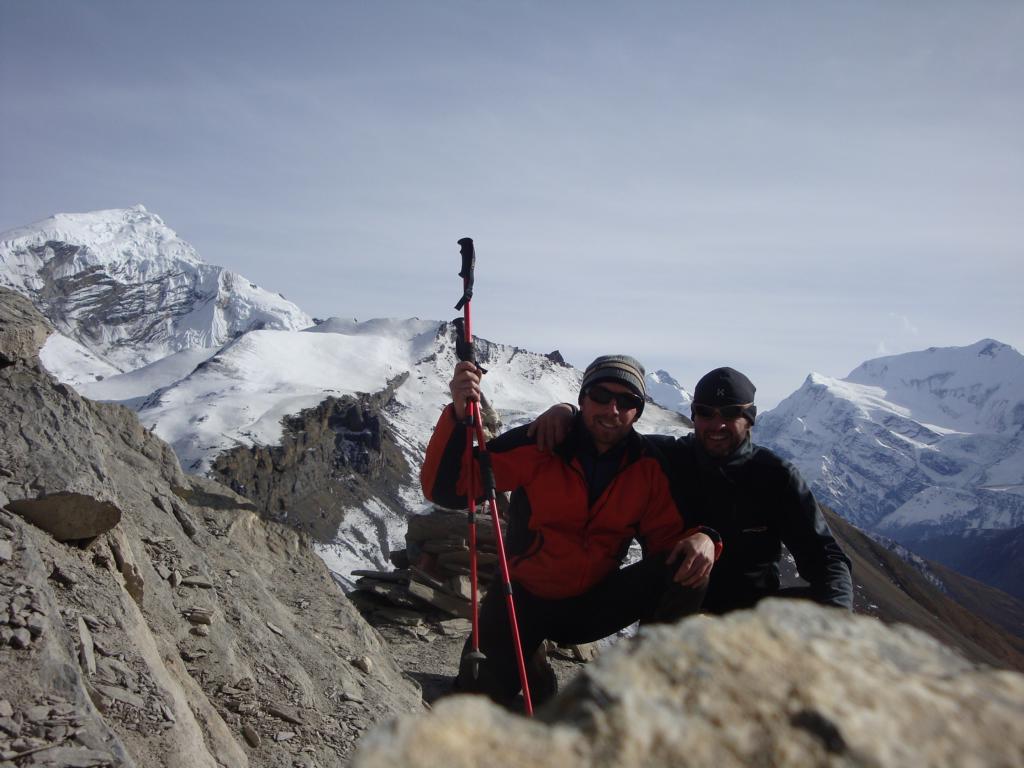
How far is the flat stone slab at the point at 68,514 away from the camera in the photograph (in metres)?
5.27

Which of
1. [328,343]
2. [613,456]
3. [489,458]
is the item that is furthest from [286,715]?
[328,343]

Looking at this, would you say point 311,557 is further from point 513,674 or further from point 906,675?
point 906,675

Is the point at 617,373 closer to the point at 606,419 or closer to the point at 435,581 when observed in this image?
the point at 606,419

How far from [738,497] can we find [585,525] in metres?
1.28

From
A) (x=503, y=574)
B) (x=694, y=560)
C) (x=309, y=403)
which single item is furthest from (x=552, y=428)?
(x=309, y=403)

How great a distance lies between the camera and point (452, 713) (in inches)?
62.6

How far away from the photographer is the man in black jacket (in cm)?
609

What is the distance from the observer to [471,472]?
6.93m

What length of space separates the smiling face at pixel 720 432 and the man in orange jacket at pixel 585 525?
0.41 meters

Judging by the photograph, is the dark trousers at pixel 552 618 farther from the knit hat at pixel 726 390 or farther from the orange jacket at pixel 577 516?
the knit hat at pixel 726 390

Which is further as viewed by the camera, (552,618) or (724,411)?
(552,618)

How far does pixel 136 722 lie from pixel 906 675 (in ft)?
13.7

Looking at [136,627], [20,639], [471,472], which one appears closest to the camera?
[20,639]

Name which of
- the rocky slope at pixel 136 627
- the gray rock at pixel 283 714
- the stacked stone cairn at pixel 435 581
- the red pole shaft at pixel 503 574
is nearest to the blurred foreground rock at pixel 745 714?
the rocky slope at pixel 136 627
